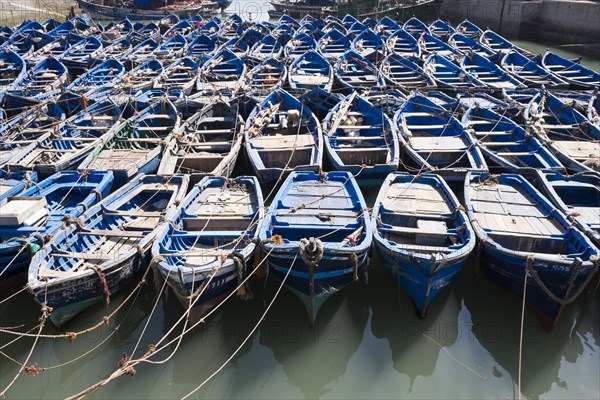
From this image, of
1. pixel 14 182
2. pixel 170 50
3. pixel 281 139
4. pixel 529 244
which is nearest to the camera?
pixel 529 244

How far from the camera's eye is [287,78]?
2022 cm

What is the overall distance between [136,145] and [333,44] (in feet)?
58.3

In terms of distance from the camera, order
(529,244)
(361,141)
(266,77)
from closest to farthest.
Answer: (529,244), (361,141), (266,77)

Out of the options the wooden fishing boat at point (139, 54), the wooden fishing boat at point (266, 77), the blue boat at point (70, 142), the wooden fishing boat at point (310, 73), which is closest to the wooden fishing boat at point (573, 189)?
the wooden fishing boat at point (310, 73)

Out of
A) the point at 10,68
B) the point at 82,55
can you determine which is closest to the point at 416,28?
the point at 82,55

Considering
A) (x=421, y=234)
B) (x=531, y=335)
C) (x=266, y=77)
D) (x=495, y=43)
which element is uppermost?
(x=266, y=77)

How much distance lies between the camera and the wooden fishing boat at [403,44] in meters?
25.6

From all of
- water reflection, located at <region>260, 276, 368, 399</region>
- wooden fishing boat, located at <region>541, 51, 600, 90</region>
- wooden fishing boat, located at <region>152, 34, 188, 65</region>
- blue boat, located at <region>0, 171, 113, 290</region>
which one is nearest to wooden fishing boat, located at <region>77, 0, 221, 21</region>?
wooden fishing boat, located at <region>152, 34, 188, 65</region>

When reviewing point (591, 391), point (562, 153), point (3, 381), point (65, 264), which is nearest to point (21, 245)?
point (65, 264)

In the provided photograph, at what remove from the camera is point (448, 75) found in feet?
68.7

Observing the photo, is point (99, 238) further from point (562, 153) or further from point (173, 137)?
point (562, 153)

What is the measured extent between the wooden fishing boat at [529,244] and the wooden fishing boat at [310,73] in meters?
9.69

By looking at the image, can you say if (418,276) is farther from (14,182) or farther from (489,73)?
(489,73)

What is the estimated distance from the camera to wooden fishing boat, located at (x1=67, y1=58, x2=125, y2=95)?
1912 centimetres
